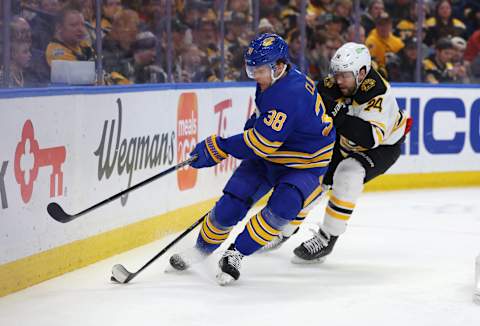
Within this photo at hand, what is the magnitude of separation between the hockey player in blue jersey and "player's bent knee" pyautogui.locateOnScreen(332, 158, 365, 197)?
1.39ft

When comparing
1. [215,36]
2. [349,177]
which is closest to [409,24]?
[215,36]

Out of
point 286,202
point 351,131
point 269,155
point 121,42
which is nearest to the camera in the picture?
point 286,202

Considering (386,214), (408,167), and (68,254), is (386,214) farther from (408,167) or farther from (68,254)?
(68,254)

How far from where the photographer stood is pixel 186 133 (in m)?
6.20

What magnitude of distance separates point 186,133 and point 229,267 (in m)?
1.82

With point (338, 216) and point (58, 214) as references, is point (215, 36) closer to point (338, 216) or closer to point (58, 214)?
point (338, 216)

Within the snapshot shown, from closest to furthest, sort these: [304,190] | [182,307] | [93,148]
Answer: [182,307] < [304,190] < [93,148]

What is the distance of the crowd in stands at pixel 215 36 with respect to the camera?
15.9 feet

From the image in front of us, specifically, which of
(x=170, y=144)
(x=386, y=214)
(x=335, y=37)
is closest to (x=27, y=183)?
(x=170, y=144)

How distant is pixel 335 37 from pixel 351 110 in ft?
10.4

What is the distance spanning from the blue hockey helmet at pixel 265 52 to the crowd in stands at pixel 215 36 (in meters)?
1.05

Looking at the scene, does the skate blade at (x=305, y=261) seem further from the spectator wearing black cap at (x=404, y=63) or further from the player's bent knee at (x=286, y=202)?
the spectator wearing black cap at (x=404, y=63)

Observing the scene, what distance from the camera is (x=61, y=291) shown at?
14.3 feet

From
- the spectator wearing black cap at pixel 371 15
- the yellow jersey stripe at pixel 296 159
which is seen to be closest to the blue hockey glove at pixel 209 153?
the yellow jersey stripe at pixel 296 159
